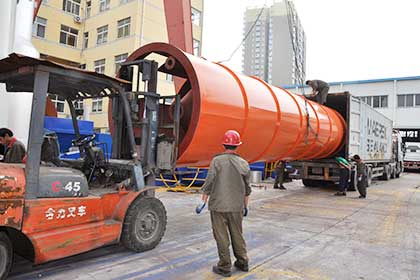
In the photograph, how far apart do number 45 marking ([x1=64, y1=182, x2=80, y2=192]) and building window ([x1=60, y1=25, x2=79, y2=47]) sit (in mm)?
26093

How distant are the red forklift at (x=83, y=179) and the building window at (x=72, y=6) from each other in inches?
1009

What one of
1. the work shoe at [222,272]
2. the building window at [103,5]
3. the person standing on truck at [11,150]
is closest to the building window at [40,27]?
the building window at [103,5]

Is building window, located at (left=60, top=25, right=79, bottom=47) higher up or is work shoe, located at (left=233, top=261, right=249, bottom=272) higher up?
building window, located at (left=60, top=25, right=79, bottom=47)

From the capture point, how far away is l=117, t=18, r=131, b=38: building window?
24.8m

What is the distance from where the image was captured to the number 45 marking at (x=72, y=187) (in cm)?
374

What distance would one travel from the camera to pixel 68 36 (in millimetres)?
27391

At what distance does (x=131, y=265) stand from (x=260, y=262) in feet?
5.10

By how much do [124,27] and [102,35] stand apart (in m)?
2.74

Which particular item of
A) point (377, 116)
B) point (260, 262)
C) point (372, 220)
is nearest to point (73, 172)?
point (260, 262)

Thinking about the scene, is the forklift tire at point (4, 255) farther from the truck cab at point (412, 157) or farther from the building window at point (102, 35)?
the truck cab at point (412, 157)

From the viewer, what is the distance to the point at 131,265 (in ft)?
13.2

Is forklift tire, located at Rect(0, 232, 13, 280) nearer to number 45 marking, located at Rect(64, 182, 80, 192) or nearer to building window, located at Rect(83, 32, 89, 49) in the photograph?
number 45 marking, located at Rect(64, 182, 80, 192)

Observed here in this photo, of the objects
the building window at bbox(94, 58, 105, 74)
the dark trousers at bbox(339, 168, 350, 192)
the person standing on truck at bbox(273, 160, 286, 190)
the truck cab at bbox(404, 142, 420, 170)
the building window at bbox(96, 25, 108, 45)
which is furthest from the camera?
the truck cab at bbox(404, 142, 420, 170)

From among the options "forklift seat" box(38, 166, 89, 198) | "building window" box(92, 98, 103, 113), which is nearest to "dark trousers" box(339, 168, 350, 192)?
"forklift seat" box(38, 166, 89, 198)
